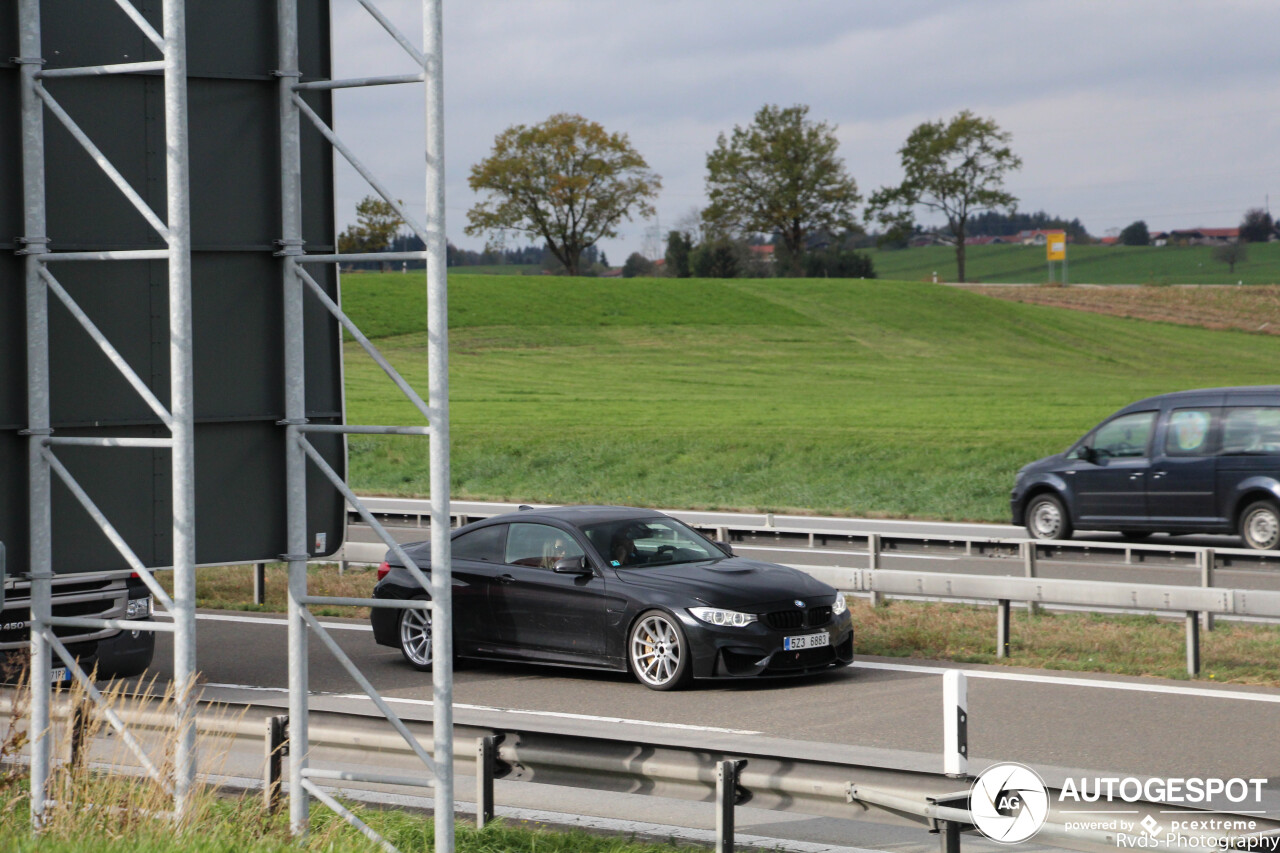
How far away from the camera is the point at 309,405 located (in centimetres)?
762

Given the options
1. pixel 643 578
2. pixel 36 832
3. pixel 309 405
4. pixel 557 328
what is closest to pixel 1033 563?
pixel 643 578

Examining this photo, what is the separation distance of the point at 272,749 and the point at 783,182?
109 meters

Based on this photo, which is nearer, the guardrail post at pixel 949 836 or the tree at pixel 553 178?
the guardrail post at pixel 949 836

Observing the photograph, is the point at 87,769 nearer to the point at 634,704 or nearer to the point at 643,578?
the point at 634,704

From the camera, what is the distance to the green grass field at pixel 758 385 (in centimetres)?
3055

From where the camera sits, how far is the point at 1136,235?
177875mm

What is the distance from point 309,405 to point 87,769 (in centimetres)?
190

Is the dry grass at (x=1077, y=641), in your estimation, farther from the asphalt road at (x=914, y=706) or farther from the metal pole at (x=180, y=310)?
the metal pole at (x=180, y=310)

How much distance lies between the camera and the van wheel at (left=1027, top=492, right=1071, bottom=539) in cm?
2150

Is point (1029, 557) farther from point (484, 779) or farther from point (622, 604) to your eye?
point (484, 779)

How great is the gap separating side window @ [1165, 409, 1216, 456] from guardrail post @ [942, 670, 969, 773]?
48.1 feet

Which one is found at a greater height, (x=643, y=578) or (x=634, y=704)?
(x=643, y=578)

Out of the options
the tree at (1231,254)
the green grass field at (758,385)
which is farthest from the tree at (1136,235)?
the green grass field at (758,385)

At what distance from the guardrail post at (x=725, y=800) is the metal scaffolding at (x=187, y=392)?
1146mm
